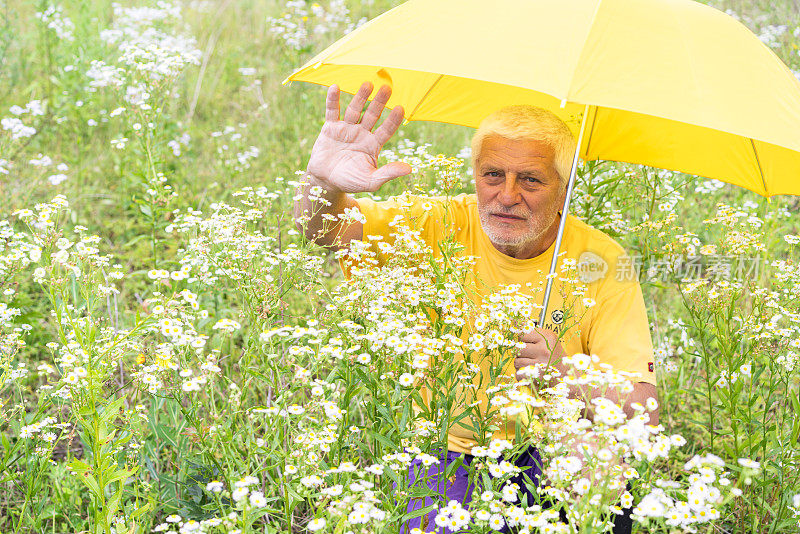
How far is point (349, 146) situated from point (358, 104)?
172 mm

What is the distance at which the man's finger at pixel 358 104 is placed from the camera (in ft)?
9.48

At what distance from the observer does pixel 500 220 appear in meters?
3.09

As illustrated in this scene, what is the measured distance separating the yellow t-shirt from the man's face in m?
0.16

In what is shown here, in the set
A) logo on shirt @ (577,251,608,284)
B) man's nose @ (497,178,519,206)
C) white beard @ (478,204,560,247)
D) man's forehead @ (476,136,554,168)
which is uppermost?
man's forehead @ (476,136,554,168)

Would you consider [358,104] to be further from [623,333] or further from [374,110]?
[623,333]

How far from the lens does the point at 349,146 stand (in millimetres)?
2879

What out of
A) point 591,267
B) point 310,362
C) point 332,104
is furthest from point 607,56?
point 310,362

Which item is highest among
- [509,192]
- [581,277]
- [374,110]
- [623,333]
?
[374,110]

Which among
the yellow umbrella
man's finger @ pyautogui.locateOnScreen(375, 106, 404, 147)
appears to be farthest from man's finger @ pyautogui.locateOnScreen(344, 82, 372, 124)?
the yellow umbrella

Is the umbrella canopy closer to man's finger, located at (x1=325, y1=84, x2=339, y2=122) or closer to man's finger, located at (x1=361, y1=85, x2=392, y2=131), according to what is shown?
man's finger, located at (x1=325, y1=84, x2=339, y2=122)

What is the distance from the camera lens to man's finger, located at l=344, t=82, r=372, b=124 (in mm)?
2889

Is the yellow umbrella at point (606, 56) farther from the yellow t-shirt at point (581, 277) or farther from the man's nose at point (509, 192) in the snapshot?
the yellow t-shirt at point (581, 277)

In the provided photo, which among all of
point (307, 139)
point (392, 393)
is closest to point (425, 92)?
point (392, 393)

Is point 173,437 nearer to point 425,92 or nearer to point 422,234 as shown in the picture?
point 422,234
